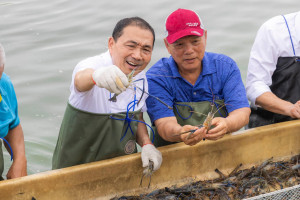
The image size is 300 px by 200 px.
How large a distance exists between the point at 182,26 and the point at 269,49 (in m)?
1.00

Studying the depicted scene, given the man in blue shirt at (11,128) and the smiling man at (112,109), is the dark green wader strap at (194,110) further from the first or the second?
the man in blue shirt at (11,128)

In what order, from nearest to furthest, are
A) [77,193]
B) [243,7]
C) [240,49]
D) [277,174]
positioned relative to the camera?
[77,193] < [277,174] < [240,49] < [243,7]

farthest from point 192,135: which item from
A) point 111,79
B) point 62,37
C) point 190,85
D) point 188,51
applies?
point 62,37

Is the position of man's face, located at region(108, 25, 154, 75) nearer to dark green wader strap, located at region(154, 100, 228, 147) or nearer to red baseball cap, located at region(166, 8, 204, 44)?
red baseball cap, located at region(166, 8, 204, 44)

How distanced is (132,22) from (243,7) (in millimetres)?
6874

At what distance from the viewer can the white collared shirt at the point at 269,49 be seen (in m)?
4.06

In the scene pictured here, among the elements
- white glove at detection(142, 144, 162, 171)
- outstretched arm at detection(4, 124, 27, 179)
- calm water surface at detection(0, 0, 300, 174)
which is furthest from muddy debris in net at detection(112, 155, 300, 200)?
calm water surface at detection(0, 0, 300, 174)

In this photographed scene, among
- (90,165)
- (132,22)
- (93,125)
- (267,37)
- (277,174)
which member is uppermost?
(132,22)

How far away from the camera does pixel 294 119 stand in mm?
4000

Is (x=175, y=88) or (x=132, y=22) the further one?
(x=175, y=88)

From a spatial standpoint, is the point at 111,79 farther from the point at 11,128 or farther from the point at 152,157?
the point at 11,128

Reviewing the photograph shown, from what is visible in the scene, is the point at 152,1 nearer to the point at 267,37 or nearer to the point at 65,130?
the point at 267,37

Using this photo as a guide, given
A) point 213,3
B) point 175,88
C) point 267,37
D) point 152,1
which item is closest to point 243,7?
point 213,3

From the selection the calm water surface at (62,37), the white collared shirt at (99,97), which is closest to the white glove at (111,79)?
the white collared shirt at (99,97)
